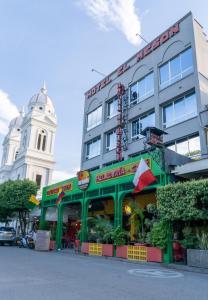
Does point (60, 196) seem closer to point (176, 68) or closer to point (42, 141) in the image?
point (176, 68)

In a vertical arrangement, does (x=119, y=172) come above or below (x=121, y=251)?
above

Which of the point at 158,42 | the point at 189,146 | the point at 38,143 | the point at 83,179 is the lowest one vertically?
the point at 83,179

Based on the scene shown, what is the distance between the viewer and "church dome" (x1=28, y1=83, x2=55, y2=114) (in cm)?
5344

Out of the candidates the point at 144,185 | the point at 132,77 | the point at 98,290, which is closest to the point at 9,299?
the point at 98,290

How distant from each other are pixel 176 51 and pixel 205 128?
23.2 feet

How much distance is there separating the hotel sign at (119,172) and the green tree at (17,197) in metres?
13.7

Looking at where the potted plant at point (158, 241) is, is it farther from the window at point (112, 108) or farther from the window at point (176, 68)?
the window at point (112, 108)

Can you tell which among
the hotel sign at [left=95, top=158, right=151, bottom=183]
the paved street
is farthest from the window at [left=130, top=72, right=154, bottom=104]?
the paved street

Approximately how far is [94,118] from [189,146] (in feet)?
42.9

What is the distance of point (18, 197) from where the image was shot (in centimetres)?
3005

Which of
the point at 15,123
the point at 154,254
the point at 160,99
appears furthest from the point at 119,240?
the point at 15,123

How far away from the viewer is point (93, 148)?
92.5 ft

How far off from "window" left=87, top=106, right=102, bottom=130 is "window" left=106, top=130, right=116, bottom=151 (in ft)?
6.93

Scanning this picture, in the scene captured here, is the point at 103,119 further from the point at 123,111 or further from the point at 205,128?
the point at 205,128
